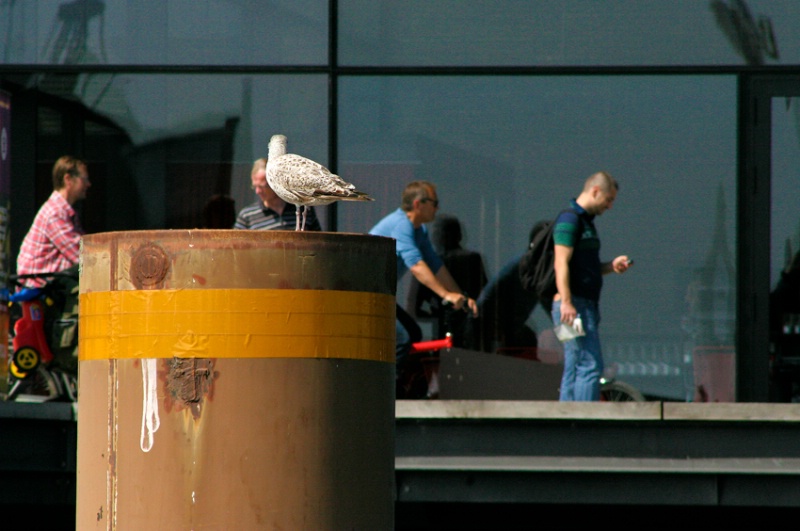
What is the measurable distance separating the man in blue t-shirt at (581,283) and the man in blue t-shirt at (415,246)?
2.87ft

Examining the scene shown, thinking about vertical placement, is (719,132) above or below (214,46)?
below

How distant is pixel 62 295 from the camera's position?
8.98 metres

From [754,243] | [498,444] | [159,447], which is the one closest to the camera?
[159,447]

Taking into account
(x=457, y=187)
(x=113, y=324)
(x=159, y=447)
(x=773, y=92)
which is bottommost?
(x=159, y=447)

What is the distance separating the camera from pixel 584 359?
8555 mm

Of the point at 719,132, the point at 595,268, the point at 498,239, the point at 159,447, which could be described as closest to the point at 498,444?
the point at 595,268

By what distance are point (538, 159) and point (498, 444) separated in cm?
302

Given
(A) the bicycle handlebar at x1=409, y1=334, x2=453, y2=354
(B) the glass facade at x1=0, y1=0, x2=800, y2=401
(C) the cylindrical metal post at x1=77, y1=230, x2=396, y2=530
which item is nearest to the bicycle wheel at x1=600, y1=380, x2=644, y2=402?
(B) the glass facade at x1=0, y1=0, x2=800, y2=401

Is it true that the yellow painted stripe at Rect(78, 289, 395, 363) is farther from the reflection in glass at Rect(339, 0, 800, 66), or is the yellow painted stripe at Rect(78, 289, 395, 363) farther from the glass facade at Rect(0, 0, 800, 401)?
the reflection in glass at Rect(339, 0, 800, 66)

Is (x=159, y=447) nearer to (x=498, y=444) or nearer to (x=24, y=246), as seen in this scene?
(x=498, y=444)

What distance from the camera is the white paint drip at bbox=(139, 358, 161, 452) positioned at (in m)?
3.93

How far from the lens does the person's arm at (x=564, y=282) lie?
842 cm

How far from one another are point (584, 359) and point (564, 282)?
0.52 metres

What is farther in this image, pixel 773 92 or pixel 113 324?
pixel 773 92
